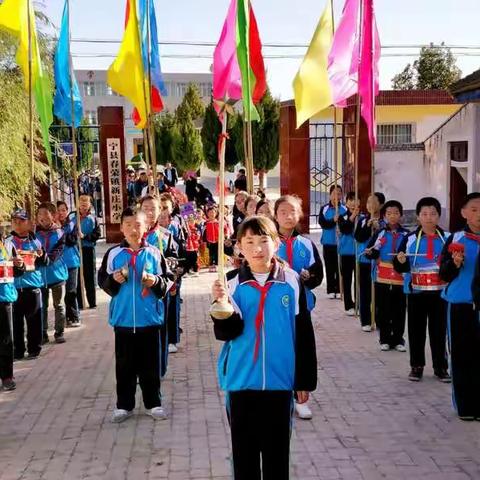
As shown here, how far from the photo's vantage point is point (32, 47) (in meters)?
8.14

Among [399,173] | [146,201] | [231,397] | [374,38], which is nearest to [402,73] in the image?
[399,173]

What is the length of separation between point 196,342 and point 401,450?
3674 millimetres

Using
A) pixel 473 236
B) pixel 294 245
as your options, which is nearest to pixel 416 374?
pixel 473 236

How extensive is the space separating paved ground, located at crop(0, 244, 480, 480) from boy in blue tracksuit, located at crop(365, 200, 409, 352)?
0.80 feet

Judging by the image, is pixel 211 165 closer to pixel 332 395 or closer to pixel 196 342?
pixel 196 342

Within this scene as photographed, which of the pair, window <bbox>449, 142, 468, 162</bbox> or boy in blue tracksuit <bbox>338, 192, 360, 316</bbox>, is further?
window <bbox>449, 142, 468, 162</bbox>

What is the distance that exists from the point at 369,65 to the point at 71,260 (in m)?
4.19

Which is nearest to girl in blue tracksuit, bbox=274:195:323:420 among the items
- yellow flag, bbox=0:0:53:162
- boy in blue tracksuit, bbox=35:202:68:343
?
boy in blue tracksuit, bbox=35:202:68:343

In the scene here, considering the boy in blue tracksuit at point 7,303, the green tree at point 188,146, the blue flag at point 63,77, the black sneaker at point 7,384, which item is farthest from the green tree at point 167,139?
the black sneaker at point 7,384

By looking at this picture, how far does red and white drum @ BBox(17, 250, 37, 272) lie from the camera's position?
6.66 meters

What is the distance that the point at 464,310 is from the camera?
16.8 feet

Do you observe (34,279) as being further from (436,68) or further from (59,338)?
(436,68)

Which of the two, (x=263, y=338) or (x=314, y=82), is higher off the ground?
(x=314, y=82)

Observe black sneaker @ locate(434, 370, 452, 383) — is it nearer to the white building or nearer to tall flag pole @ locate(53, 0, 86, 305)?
tall flag pole @ locate(53, 0, 86, 305)
